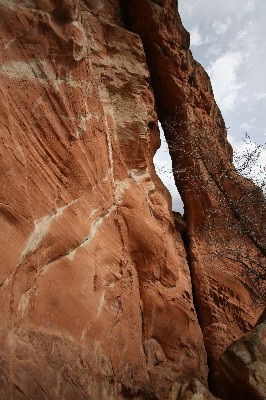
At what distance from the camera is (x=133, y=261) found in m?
7.68

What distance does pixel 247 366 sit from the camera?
5.84 meters

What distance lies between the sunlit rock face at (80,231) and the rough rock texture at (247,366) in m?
1.15

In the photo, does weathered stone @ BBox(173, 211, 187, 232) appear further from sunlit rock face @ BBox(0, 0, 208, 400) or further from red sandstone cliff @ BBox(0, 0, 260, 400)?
sunlit rock face @ BBox(0, 0, 208, 400)

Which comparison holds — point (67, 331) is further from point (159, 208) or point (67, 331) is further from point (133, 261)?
point (159, 208)

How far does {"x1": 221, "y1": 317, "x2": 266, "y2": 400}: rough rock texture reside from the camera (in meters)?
5.70

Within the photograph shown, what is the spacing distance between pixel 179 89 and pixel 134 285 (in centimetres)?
658

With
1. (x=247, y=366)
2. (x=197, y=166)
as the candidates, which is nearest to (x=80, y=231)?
(x=247, y=366)

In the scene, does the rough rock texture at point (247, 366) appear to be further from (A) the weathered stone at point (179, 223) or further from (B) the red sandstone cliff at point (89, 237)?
(A) the weathered stone at point (179, 223)

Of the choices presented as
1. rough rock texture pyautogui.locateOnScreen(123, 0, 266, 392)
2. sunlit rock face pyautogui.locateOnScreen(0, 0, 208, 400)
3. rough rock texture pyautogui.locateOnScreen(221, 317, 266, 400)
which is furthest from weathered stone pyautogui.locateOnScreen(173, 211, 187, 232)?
rough rock texture pyautogui.locateOnScreen(221, 317, 266, 400)

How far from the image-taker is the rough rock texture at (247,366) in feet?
18.7

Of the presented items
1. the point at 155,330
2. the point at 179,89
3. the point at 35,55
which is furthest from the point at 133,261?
the point at 179,89

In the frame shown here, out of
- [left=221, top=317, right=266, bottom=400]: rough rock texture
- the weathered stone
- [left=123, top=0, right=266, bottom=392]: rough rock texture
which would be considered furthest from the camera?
the weathered stone

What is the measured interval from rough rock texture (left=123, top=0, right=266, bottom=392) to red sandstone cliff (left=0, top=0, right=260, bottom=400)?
68mm

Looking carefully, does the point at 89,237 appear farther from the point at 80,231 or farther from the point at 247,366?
the point at 247,366
